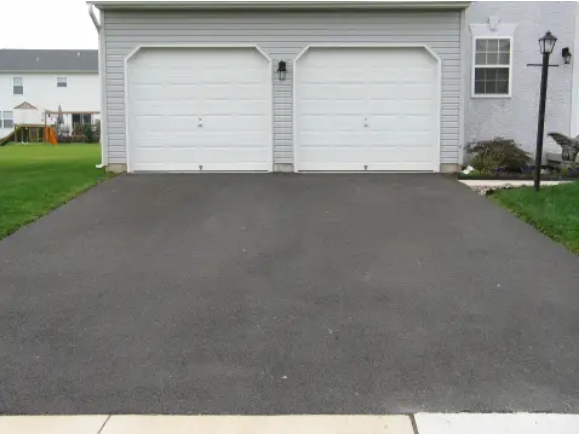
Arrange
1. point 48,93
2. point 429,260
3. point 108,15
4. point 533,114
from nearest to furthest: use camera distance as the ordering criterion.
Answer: point 429,260 < point 108,15 < point 533,114 < point 48,93

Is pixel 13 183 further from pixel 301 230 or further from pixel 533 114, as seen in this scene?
pixel 533 114

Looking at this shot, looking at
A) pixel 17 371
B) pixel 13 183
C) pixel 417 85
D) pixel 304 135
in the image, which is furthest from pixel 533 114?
pixel 17 371

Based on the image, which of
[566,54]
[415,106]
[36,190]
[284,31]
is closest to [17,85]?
[284,31]

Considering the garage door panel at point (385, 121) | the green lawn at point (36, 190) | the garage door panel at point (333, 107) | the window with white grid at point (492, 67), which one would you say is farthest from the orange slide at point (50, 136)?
the window with white grid at point (492, 67)

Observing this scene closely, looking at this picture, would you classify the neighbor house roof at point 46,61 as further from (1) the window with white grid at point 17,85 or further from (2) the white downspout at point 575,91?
(2) the white downspout at point 575,91

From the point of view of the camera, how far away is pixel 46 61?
4950cm

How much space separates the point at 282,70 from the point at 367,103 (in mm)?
1816

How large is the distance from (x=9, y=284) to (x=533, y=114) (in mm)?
12109

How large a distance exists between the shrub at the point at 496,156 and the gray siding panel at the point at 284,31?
1.15 m

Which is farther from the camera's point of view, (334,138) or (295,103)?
(334,138)

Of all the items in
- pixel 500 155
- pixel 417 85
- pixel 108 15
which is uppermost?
pixel 108 15

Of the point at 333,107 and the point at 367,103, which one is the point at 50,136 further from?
the point at 367,103

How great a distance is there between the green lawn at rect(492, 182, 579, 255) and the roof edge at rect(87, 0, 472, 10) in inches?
178

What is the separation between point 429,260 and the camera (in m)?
6.91
